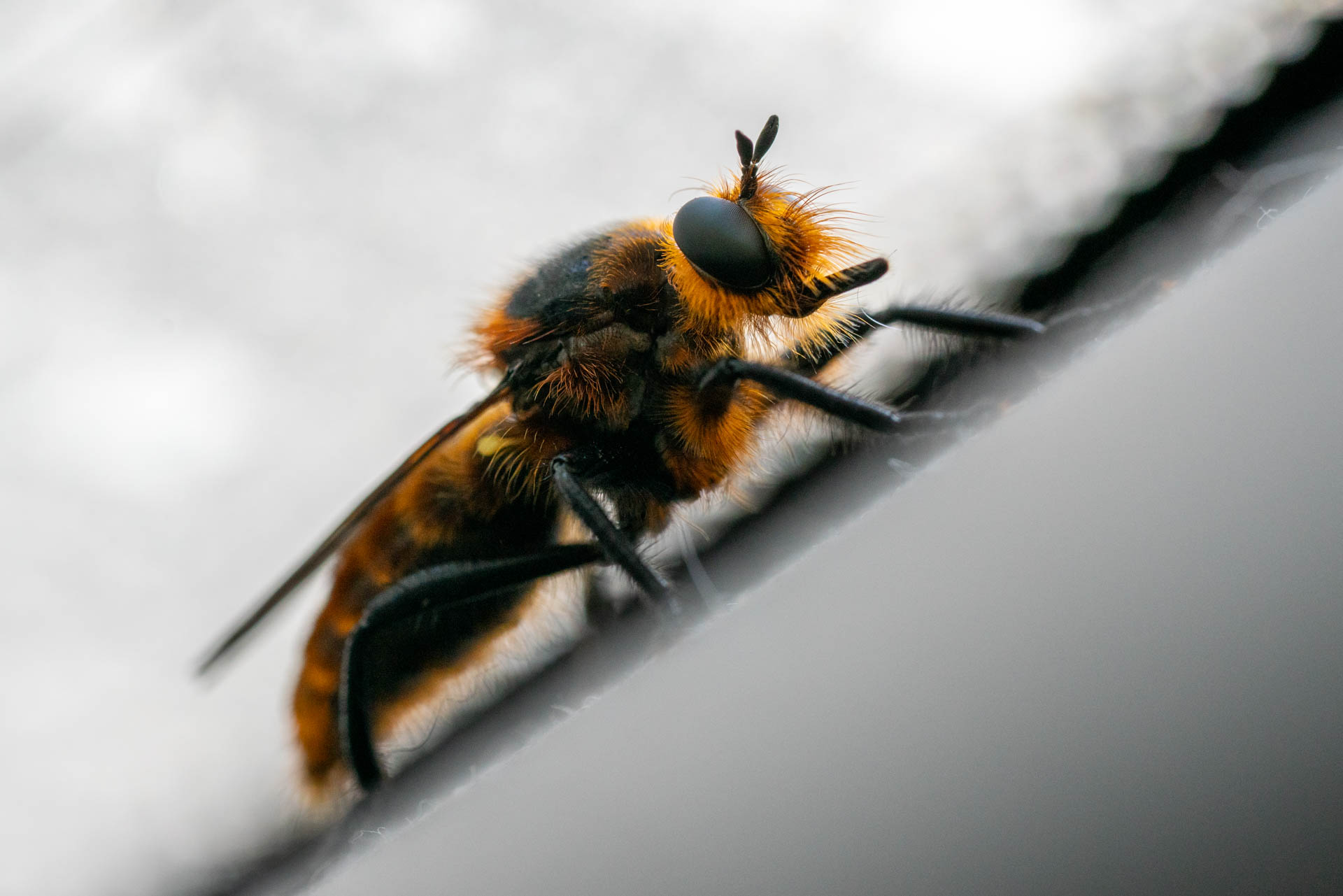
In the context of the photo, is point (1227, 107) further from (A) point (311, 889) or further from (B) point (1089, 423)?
(A) point (311, 889)

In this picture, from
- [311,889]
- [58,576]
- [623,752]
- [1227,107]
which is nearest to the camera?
[623,752]

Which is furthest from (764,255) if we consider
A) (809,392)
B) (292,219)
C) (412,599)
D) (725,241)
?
(292,219)

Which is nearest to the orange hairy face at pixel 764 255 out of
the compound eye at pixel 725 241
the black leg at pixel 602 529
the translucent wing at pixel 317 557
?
the compound eye at pixel 725 241

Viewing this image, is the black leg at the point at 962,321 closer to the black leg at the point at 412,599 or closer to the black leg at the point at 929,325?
the black leg at the point at 929,325

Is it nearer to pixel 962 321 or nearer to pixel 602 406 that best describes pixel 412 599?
pixel 602 406

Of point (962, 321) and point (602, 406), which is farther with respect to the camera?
point (602, 406)

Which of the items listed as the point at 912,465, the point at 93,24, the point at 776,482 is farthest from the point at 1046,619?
the point at 93,24

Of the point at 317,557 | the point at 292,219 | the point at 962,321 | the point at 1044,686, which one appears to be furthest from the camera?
the point at 292,219
